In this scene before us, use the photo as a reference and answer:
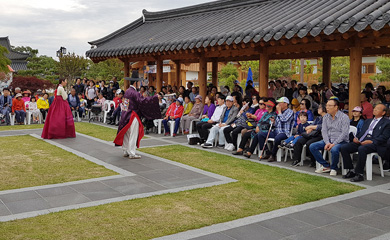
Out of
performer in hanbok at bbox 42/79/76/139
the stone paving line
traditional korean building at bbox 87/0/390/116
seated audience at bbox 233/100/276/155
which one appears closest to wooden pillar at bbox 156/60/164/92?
traditional korean building at bbox 87/0/390/116

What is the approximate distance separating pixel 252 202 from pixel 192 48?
274 inches

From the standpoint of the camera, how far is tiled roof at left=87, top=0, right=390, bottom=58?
25.7ft

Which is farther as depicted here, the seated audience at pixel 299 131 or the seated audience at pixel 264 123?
the seated audience at pixel 264 123

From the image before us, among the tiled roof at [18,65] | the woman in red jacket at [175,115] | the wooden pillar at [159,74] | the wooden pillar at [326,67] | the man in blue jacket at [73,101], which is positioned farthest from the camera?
the tiled roof at [18,65]

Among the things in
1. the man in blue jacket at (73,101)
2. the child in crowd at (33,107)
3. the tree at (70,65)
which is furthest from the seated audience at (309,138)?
the tree at (70,65)

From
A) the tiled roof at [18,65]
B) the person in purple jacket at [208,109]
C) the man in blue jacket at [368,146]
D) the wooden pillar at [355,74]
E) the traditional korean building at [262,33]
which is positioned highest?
the tiled roof at [18,65]

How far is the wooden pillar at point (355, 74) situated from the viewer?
8719 millimetres

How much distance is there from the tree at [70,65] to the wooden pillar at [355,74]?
32972 mm

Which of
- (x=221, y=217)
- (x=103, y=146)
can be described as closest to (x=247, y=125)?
(x=103, y=146)

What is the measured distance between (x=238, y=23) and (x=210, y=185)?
266 inches

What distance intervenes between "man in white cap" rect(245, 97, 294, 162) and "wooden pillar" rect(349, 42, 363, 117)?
1.49m

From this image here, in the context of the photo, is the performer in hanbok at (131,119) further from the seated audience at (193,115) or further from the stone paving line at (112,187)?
the seated audience at (193,115)

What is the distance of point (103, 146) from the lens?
35.0ft

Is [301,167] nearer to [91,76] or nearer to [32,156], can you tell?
[32,156]
